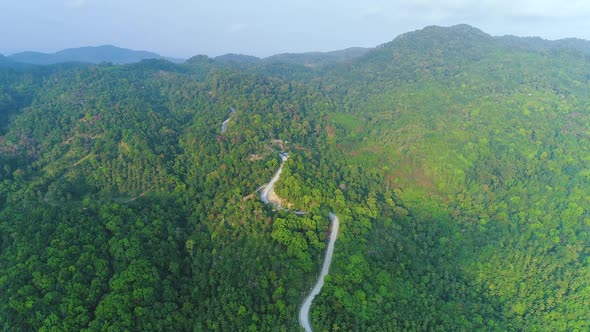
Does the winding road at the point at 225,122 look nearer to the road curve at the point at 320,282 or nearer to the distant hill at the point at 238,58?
the road curve at the point at 320,282

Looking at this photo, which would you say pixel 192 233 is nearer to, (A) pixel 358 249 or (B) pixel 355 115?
(A) pixel 358 249

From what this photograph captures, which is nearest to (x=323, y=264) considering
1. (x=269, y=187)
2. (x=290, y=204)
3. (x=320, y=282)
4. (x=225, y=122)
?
(x=320, y=282)

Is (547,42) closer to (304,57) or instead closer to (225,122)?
(304,57)

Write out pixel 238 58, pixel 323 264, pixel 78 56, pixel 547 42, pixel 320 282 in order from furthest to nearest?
1. pixel 78 56
2. pixel 238 58
3. pixel 547 42
4. pixel 323 264
5. pixel 320 282

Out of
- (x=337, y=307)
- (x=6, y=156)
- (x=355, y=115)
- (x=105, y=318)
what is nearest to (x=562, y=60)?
(x=355, y=115)

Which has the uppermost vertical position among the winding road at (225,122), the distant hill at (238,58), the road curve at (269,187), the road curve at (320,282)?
the distant hill at (238,58)

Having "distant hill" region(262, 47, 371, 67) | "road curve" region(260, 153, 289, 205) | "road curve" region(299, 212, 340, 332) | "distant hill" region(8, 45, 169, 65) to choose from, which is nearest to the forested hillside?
"road curve" region(299, 212, 340, 332)

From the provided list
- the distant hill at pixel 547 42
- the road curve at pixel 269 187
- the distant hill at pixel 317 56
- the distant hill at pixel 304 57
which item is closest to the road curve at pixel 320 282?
the road curve at pixel 269 187
